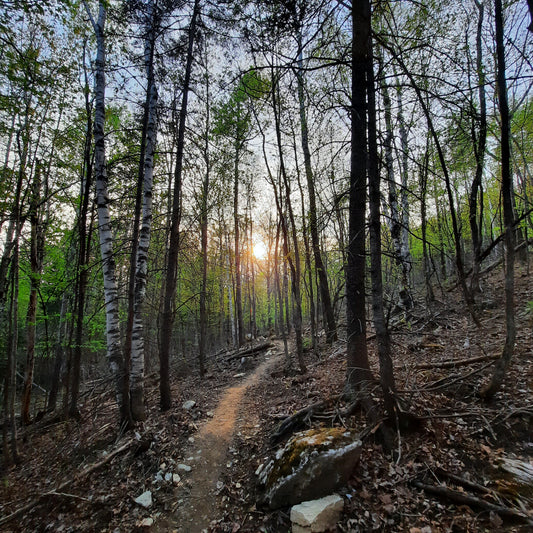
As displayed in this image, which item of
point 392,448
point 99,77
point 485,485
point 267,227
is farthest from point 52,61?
point 267,227

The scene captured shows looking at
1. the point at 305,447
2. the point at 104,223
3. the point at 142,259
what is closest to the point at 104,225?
the point at 104,223

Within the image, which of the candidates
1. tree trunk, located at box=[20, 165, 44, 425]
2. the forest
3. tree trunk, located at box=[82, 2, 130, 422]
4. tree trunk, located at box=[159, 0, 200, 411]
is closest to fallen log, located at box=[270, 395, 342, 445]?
the forest

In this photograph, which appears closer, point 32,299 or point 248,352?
point 32,299

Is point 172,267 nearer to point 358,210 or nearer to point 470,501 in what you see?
point 358,210

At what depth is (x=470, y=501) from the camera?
8.00 ft

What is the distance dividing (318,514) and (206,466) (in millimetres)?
2440

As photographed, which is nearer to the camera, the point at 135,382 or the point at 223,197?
the point at 135,382

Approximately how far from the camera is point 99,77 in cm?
583

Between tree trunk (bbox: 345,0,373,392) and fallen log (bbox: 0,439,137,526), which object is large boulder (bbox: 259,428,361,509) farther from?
fallen log (bbox: 0,439,137,526)

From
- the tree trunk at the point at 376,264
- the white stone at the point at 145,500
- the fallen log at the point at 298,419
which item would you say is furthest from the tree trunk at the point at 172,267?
the tree trunk at the point at 376,264

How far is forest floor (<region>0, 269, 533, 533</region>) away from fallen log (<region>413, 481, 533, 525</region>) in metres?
0.02

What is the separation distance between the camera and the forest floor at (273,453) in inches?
104

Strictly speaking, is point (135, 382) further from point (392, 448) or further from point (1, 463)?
point (392, 448)

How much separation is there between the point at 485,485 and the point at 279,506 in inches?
92.3
